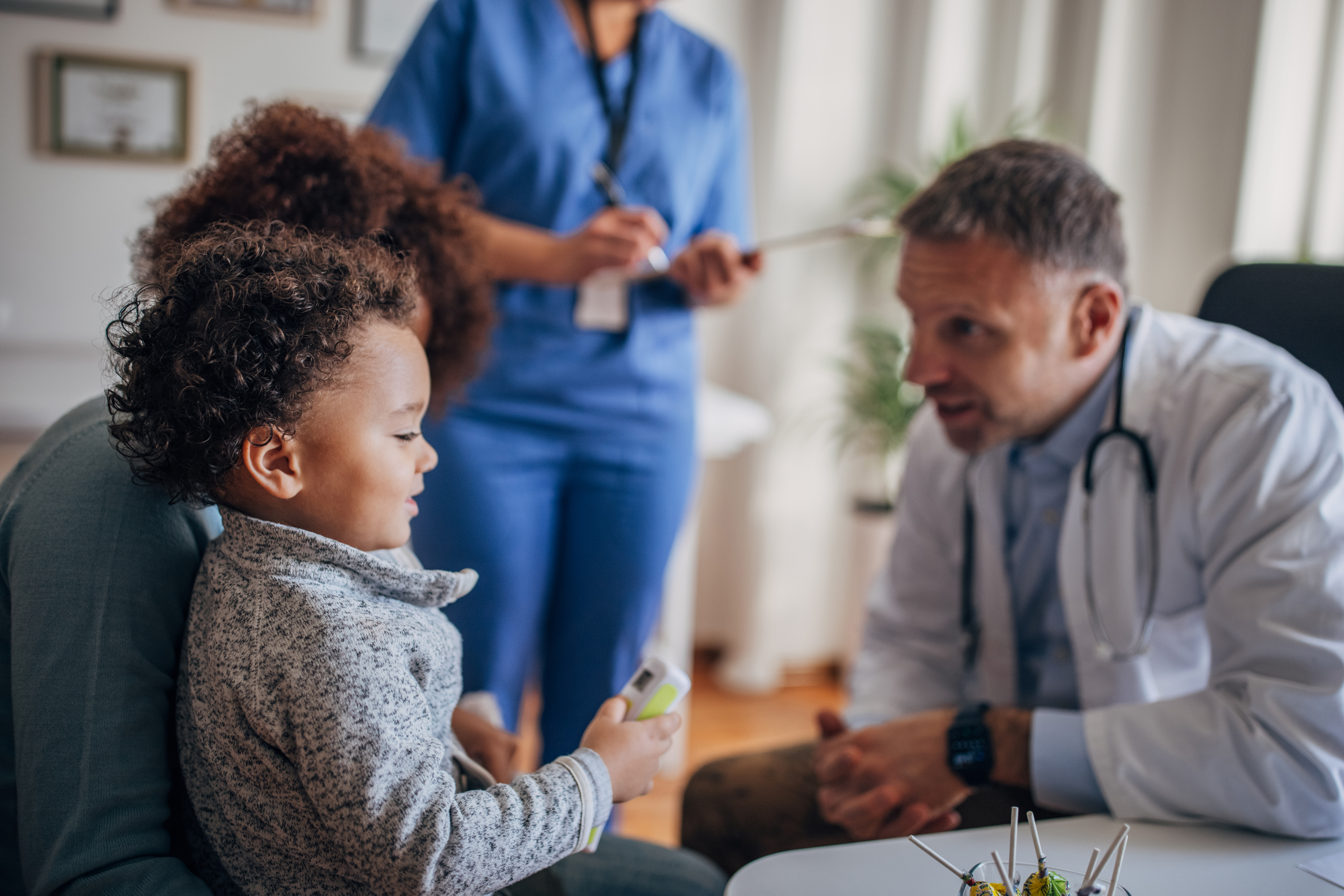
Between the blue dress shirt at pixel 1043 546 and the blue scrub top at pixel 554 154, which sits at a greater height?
the blue scrub top at pixel 554 154

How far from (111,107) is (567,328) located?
1.57 m

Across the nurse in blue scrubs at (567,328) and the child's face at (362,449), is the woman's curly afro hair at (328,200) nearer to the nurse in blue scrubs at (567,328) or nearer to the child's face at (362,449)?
the child's face at (362,449)

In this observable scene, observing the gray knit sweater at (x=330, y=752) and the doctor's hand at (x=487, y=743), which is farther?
the doctor's hand at (x=487, y=743)

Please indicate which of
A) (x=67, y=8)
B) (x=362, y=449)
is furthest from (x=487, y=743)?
(x=67, y=8)

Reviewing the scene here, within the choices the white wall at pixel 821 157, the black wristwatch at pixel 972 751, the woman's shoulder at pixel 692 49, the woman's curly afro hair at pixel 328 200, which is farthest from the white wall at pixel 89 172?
the black wristwatch at pixel 972 751

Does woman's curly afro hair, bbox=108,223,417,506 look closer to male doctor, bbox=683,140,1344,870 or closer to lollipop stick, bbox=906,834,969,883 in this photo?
lollipop stick, bbox=906,834,969,883

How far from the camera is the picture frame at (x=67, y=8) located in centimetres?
238

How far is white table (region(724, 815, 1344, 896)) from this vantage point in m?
0.77

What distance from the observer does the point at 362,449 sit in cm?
79

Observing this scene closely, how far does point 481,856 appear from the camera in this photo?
0.69 m

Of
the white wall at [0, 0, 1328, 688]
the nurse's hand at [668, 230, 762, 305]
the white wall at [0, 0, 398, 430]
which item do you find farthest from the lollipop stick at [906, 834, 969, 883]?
the white wall at [0, 0, 398, 430]

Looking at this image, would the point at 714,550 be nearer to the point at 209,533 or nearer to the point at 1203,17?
the point at 1203,17

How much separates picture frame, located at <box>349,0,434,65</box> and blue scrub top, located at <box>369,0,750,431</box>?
1108 mm

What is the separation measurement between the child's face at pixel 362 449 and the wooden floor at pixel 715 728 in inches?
66.1
